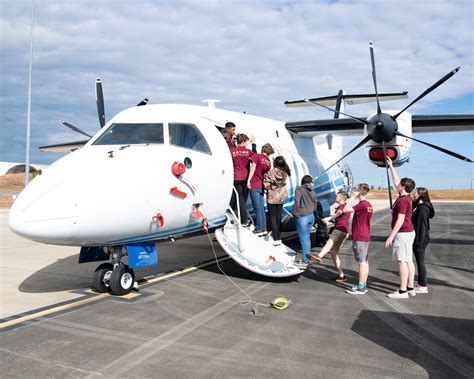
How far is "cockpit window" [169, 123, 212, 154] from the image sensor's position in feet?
22.5

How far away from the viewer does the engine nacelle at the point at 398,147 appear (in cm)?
1088

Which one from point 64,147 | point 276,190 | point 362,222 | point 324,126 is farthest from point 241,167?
point 64,147

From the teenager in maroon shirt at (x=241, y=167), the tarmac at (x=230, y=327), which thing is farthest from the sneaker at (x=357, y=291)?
the teenager in maroon shirt at (x=241, y=167)

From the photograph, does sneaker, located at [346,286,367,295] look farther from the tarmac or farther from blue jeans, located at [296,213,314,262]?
blue jeans, located at [296,213,314,262]

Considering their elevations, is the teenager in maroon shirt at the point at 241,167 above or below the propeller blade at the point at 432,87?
below

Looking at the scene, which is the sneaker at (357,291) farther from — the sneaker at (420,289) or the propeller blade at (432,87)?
the propeller blade at (432,87)

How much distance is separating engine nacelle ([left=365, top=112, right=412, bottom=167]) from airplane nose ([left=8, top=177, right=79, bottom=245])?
319 inches

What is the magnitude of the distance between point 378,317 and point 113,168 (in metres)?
3.99

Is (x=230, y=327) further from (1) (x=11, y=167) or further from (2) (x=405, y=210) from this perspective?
(1) (x=11, y=167)

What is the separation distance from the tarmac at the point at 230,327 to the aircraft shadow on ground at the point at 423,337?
11 millimetres

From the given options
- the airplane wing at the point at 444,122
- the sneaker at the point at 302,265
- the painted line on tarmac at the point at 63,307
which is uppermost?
the airplane wing at the point at 444,122

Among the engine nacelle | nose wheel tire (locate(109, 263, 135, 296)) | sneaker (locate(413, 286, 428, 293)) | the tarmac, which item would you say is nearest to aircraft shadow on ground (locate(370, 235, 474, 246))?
the engine nacelle

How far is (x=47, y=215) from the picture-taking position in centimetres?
521

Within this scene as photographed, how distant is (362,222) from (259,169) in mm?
2287
